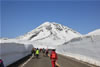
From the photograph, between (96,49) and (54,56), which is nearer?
(54,56)

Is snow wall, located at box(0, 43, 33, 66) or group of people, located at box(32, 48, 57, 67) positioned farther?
snow wall, located at box(0, 43, 33, 66)

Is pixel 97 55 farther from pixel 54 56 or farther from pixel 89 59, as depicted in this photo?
pixel 54 56

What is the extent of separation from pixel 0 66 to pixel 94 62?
41.1 ft

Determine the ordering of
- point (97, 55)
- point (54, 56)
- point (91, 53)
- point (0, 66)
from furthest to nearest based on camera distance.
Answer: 1. point (91, 53)
2. point (97, 55)
3. point (54, 56)
4. point (0, 66)

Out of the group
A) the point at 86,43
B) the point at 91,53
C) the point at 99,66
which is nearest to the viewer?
the point at 99,66

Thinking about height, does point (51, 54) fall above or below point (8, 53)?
below

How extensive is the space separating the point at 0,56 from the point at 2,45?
148 cm

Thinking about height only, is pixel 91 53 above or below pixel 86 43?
below

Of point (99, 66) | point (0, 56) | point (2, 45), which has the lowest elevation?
point (99, 66)

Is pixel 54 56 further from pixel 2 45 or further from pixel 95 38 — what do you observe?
pixel 95 38

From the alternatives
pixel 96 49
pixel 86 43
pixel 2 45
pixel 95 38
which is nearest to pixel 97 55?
pixel 96 49

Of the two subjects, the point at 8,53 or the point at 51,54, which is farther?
the point at 8,53

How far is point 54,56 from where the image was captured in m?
13.4

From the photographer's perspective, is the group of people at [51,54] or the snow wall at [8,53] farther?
the snow wall at [8,53]
